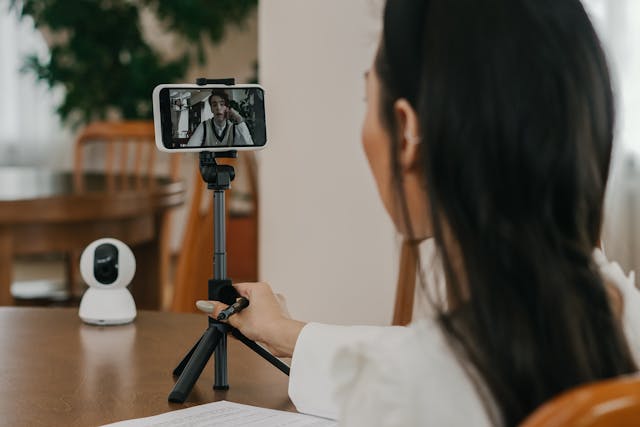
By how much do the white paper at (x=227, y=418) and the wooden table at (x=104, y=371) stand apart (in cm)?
3

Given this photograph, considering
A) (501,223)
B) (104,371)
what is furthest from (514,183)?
(104,371)

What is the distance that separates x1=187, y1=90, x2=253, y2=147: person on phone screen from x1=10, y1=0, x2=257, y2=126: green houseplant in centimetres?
454

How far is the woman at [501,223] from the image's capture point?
610mm

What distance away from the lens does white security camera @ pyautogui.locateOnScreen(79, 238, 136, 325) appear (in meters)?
1.50

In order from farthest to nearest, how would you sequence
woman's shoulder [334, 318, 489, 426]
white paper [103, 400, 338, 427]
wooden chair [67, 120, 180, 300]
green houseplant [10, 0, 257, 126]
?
green houseplant [10, 0, 257, 126]
wooden chair [67, 120, 180, 300]
white paper [103, 400, 338, 427]
woman's shoulder [334, 318, 489, 426]

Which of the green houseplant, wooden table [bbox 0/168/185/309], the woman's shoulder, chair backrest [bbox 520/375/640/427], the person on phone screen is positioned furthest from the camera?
the green houseplant

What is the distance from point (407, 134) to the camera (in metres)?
0.69

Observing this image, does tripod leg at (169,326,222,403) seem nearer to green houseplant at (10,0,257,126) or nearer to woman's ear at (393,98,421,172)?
woman's ear at (393,98,421,172)

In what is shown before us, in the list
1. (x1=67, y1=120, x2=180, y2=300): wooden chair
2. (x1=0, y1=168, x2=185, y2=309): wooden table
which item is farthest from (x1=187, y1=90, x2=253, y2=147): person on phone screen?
(x1=67, y1=120, x2=180, y2=300): wooden chair

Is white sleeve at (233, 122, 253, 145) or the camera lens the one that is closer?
white sleeve at (233, 122, 253, 145)

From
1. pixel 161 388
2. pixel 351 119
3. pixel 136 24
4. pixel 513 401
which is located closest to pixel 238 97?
pixel 161 388

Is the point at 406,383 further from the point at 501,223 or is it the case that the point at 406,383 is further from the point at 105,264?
the point at 105,264

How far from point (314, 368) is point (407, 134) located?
451 mm

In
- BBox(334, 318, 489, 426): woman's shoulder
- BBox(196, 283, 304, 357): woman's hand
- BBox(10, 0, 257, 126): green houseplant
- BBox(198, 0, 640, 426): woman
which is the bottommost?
BBox(196, 283, 304, 357): woman's hand
